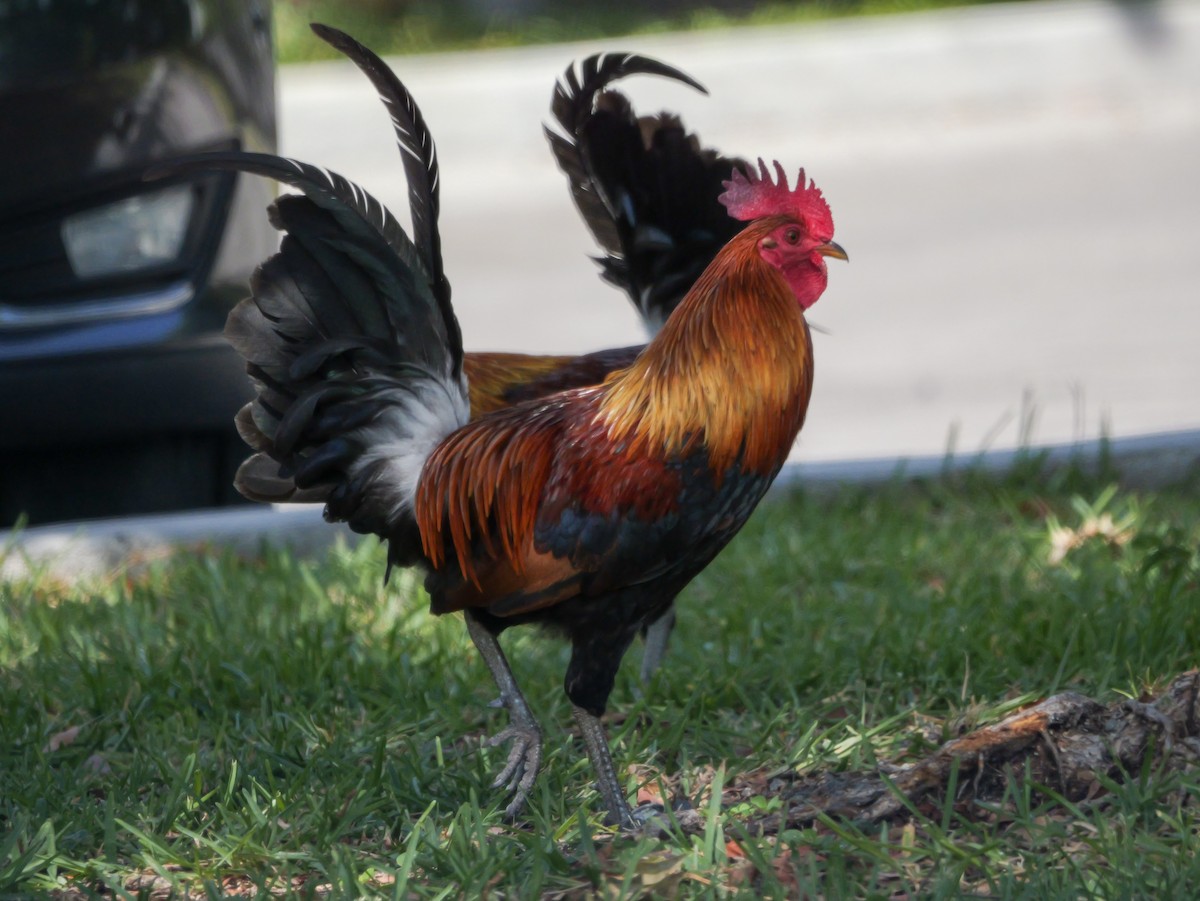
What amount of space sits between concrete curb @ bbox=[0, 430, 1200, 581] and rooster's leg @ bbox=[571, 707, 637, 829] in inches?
74.5

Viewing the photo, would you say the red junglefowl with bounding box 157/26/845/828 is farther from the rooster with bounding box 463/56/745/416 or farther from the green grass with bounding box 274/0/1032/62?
the green grass with bounding box 274/0/1032/62

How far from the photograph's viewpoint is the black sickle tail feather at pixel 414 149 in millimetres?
2826

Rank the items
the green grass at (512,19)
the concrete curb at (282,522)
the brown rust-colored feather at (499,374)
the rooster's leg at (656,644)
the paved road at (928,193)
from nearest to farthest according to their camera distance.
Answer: the brown rust-colored feather at (499,374) < the rooster's leg at (656,644) < the concrete curb at (282,522) < the paved road at (928,193) < the green grass at (512,19)

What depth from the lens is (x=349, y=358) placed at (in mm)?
3072

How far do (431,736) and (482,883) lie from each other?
2.68 feet

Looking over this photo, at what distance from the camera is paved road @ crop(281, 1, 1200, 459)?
641cm

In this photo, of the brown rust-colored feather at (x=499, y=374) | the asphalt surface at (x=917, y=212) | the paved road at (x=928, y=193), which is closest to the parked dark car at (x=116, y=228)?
the asphalt surface at (x=917, y=212)

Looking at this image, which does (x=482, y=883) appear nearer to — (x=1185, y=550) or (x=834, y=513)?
(x=1185, y=550)

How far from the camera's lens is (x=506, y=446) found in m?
3.00

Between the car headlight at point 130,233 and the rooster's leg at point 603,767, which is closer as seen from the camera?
the rooster's leg at point 603,767

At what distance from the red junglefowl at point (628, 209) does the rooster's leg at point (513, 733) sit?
0.47m

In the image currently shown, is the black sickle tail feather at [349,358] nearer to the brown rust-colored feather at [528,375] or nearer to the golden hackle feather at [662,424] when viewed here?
the golden hackle feather at [662,424]

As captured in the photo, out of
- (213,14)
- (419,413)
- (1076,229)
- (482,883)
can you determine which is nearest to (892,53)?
(1076,229)

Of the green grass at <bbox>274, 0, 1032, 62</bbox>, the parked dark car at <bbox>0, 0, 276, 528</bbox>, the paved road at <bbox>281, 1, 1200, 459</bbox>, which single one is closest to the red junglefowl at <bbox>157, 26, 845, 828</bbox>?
the parked dark car at <bbox>0, 0, 276, 528</bbox>
